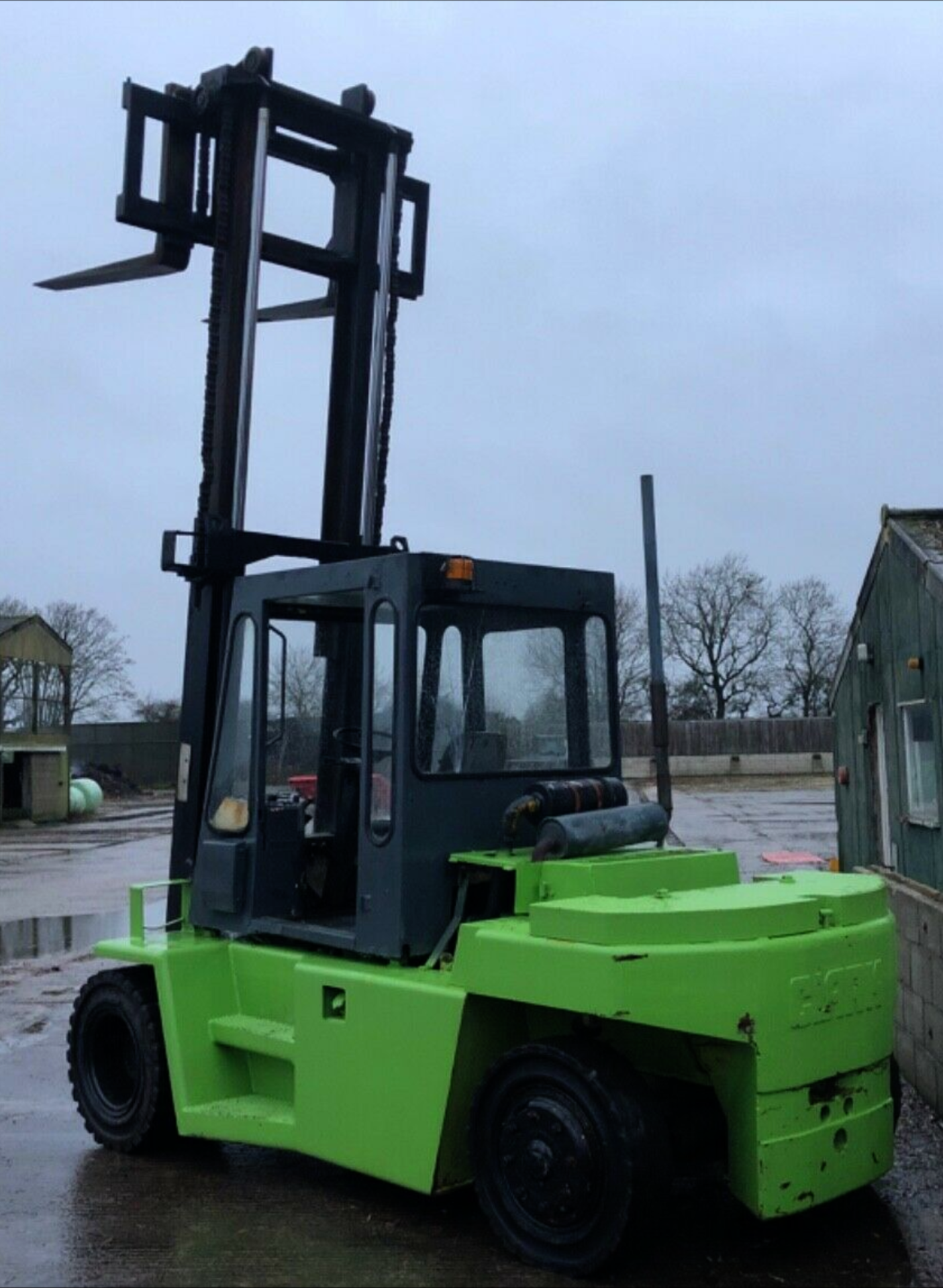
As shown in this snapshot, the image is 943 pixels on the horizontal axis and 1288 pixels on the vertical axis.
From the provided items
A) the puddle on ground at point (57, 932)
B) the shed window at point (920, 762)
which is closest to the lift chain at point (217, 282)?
the shed window at point (920, 762)

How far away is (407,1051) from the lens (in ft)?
16.9

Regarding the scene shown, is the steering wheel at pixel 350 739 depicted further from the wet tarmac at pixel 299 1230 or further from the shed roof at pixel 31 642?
the shed roof at pixel 31 642

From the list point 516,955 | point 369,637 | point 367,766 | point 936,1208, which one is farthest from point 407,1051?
point 936,1208

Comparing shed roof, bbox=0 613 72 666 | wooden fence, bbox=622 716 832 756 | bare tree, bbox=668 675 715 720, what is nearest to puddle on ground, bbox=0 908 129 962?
shed roof, bbox=0 613 72 666

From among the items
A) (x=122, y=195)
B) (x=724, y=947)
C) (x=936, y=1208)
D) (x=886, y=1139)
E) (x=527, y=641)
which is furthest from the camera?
(x=122, y=195)

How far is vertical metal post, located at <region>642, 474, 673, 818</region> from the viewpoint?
1012 centimetres

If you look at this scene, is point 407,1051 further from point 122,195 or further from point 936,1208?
point 122,195

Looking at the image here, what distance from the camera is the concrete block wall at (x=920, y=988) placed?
6.80m

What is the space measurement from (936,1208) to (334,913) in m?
2.70

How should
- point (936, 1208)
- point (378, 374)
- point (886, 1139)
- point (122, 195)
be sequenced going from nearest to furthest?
point (886, 1139) → point (936, 1208) → point (122, 195) → point (378, 374)

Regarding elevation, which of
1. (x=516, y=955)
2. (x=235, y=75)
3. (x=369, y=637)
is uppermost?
(x=235, y=75)

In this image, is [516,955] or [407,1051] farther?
[407,1051]

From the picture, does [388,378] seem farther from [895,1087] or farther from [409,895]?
[895,1087]

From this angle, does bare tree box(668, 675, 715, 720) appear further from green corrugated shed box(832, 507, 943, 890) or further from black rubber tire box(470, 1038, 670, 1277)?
black rubber tire box(470, 1038, 670, 1277)
